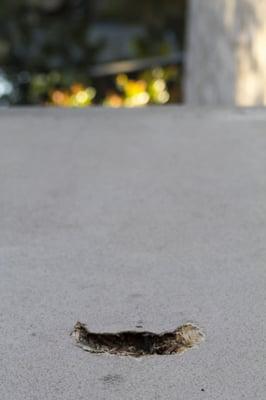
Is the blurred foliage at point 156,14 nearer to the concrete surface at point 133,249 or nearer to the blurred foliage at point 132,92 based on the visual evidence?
the blurred foliage at point 132,92

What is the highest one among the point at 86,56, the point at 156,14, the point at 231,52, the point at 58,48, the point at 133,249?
the point at 231,52

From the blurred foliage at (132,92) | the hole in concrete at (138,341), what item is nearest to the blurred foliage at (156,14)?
the blurred foliage at (132,92)

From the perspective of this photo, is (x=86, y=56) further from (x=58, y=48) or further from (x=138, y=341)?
(x=138, y=341)

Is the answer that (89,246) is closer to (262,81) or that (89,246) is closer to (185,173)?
(185,173)

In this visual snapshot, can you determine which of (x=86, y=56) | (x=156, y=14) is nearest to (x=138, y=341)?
(x=86, y=56)

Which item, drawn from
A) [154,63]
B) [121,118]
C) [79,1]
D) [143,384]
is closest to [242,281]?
[143,384]

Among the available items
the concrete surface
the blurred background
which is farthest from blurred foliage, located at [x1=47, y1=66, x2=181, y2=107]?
the concrete surface
